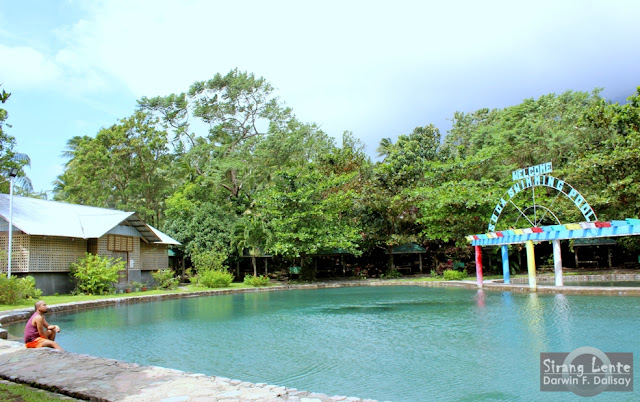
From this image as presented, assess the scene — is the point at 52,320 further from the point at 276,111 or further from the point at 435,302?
the point at 276,111

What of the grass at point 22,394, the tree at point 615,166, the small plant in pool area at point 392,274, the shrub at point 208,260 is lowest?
the small plant in pool area at point 392,274

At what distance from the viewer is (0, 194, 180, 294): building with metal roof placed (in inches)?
725

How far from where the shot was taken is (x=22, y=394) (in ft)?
16.0

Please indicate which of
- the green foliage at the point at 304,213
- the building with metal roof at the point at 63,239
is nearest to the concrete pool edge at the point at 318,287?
the green foliage at the point at 304,213

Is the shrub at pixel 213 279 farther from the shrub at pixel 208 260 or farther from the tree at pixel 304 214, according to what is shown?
the tree at pixel 304 214

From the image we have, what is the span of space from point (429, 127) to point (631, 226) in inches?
896

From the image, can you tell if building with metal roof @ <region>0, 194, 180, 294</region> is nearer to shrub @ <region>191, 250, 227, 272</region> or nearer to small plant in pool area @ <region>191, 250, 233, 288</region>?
shrub @ <region>191, 250, 227, 272</region>

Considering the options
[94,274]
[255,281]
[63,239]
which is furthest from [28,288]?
[255,281]

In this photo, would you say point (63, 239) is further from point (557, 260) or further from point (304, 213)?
point (557, 260)

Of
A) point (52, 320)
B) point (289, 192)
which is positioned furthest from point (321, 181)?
point (52, 320)

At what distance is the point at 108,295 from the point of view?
19141mm

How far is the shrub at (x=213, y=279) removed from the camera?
23312 mm

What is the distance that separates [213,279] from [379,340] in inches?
608

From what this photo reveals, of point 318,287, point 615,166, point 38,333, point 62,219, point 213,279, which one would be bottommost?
point 318,287
